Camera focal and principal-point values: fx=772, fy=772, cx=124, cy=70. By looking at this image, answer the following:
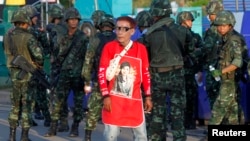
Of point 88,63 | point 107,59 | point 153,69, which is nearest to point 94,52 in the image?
point 88,63

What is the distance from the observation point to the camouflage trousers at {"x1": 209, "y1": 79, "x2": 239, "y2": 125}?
1053 cm

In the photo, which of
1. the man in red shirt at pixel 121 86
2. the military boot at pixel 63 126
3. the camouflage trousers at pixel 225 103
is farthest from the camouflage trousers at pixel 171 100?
the military boot at pixel 63 126

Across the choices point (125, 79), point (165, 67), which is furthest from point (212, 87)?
point (125, 79)

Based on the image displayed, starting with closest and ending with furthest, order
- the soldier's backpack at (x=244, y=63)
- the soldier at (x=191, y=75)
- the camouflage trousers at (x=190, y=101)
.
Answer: the soldier's backpack at (x=244, y=63)
the soldier at (x=191, y=75)
the camouflage trousers at (x=190, y=101)

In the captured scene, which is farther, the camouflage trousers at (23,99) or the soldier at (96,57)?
the camouflage trousers at (23,99)

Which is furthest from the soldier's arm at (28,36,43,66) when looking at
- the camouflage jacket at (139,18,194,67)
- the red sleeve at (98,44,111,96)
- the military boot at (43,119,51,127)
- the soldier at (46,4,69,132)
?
the red sleeve at (98,44,111,96)

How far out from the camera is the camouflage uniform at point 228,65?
33.9 ft

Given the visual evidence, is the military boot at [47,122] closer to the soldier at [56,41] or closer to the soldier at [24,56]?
the soldier at [56,41]

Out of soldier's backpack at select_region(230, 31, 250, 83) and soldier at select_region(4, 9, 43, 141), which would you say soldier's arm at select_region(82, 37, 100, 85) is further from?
soldier's backpack at select_region(230, 31, 250, 83)

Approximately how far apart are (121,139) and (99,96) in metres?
1.28

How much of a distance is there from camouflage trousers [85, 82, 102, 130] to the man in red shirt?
93.1 inches

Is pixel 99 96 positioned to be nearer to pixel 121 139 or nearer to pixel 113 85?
pixel 121 139

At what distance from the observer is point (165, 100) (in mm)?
10164

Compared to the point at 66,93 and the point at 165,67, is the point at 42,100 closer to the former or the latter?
the point at 66,93
